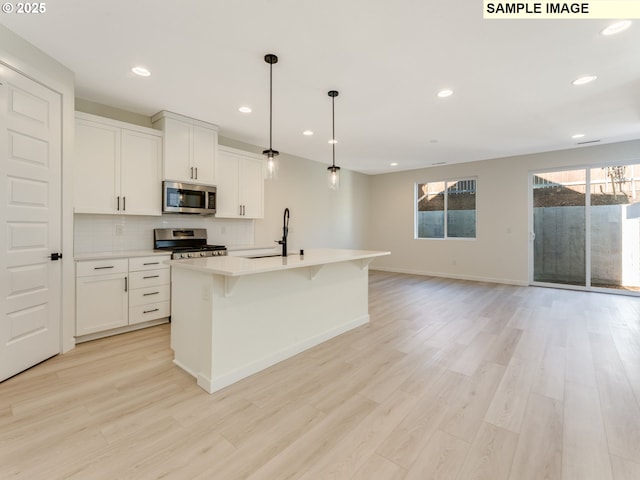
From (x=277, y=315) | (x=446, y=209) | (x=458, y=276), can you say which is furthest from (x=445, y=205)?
(x=277, y=315)

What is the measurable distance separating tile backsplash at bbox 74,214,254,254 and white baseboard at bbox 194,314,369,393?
84.0 inches

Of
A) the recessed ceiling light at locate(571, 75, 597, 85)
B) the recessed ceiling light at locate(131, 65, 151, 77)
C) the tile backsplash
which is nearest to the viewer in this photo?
the recessed ceiling light at locate(131, 65, 151, 77)

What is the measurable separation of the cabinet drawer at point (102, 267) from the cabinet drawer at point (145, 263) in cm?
6

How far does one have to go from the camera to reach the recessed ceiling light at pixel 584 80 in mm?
2982

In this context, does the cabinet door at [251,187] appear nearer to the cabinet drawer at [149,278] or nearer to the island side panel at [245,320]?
the cabinet drawer at [149,278]

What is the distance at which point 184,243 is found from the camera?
433 centimetres

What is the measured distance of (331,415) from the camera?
1911mm

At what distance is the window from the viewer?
22.9 ft

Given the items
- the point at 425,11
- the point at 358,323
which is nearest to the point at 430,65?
the point at 425,11

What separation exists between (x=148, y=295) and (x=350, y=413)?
2788mm

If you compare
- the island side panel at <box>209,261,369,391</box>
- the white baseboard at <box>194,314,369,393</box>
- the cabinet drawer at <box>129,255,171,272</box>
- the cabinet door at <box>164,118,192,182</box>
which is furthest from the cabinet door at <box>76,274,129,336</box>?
the island side panel at <box>209,261,369,391</box>

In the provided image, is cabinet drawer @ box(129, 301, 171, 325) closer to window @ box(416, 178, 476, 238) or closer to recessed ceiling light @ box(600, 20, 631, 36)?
recessed ceiling light @ box(600, 20, 631, 36)

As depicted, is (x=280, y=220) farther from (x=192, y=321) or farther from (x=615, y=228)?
(x=615, y=228)

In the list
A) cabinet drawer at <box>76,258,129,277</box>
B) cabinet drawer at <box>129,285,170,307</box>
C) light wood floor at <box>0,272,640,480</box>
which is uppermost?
cabinet drawer at <box>76,258,129,277</box>
